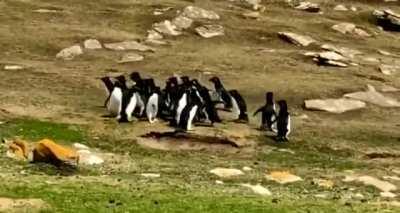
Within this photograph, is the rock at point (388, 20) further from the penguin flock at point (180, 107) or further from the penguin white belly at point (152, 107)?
the penguin white belly at point (152, 107)

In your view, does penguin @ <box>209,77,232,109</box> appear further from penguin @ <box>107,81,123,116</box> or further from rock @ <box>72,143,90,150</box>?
rock @ <box>72,143,90,150</box>

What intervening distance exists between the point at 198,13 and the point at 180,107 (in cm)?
2221

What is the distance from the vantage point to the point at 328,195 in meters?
Result: 19.8

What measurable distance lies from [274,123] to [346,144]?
8.39 feet

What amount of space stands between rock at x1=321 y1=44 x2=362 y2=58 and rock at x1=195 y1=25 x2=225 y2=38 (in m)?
5.49

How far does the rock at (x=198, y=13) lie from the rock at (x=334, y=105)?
1640 centimetres

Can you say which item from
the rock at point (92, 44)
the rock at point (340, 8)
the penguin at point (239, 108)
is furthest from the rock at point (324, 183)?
the rock at point (340, 8)

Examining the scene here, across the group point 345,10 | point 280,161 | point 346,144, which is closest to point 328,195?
point 280,161

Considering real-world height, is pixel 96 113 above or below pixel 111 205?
below

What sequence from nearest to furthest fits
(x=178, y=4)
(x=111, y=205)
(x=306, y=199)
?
1. (x=111, y=205)
2. (x=306, y=199)
3. (x=178, y=4)

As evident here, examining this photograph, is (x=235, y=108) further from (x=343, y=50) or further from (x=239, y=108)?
(x=343, y=50)

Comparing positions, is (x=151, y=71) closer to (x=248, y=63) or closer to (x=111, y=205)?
(x=248, y=63)

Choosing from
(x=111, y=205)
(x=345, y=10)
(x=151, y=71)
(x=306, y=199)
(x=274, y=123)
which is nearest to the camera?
(x=111, y=205)

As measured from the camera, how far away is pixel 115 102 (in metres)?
29.1
